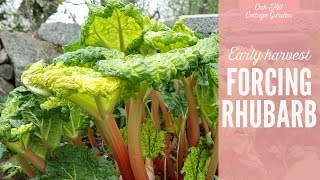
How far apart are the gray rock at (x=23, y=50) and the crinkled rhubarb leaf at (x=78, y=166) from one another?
6.86ft

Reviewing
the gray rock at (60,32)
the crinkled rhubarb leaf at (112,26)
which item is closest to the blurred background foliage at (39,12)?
the gray rock at (60,32)

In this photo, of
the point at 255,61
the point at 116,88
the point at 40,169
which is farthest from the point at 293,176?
the point at 40,169

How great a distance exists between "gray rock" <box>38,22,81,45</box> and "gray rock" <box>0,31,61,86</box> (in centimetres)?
12

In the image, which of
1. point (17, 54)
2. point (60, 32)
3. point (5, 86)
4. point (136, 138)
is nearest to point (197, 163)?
point (136, 138)

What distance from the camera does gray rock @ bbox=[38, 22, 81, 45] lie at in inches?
146

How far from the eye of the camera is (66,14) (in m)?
4.30

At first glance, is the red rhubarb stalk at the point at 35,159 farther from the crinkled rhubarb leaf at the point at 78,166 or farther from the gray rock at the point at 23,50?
the gray rock at the point at 23,50

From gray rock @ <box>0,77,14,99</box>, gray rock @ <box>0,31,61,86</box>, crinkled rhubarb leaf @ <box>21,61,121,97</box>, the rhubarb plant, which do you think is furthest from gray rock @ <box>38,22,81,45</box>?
crinkled rhubarb leaf @ <box>21,61,121,97</box>

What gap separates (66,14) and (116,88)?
327 cm

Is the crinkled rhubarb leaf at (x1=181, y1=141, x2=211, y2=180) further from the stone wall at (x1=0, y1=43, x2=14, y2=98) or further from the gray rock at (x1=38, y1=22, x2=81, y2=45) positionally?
the gray rock at (x1=38, y1=22, x2=81, y2=45)

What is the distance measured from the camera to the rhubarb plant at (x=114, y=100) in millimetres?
1168

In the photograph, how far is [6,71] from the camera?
346 centimetres

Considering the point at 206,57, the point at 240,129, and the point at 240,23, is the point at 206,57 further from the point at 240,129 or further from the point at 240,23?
the point at 240,23

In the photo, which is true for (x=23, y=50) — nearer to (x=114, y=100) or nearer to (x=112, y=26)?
(x=112, y=26)
